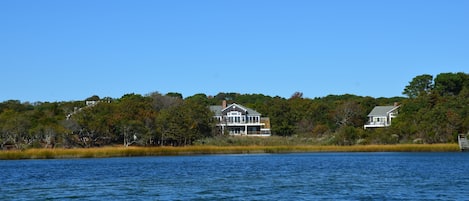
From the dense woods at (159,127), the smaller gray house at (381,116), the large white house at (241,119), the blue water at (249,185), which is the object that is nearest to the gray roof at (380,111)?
the smaller gray house at (381,116)

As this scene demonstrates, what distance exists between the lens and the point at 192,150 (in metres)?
89.2

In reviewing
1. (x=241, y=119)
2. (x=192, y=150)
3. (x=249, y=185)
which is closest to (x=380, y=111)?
(x=241, y=119)

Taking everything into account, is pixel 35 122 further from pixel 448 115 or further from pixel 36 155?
pixel 448 115

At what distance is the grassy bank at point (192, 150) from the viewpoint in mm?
78688

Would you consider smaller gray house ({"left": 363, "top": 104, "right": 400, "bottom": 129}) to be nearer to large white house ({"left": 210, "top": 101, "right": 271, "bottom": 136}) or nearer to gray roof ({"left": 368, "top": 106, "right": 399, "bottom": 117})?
gray roof ({"left": 368, "top": 106, "right": 399, "bottom": 117})

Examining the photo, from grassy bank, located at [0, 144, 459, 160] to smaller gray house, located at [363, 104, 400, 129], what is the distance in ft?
118

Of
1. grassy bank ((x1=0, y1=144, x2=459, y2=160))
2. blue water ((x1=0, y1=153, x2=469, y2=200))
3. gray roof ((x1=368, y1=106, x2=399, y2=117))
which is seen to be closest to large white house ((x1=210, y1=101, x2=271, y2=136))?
gray roof ((x1=368, y1=106, x2=399, y2=117))

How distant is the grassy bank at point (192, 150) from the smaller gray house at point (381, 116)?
35890mm

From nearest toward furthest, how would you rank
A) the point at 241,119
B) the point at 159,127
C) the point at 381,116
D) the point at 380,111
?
the point at 159,127 < the point at 241,119 < the point at 381,116 < the point at 380,111

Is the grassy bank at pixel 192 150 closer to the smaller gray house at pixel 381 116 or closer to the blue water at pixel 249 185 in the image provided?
the blue water at pixel 249 185

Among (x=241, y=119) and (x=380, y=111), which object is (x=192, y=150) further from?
(x=380, y=111)

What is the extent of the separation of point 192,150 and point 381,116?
49.4 meters

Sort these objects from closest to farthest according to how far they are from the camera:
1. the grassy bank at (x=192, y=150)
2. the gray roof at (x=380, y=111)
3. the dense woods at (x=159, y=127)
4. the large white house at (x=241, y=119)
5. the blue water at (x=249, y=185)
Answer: the blue water at (x=249, y=185), the grassy bank at (x=192, y=150), the dense woods at (x=159, y=127), the large white house at (x=241, y=119), the gray roof at (x=380, y=111)

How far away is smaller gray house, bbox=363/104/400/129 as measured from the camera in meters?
126
